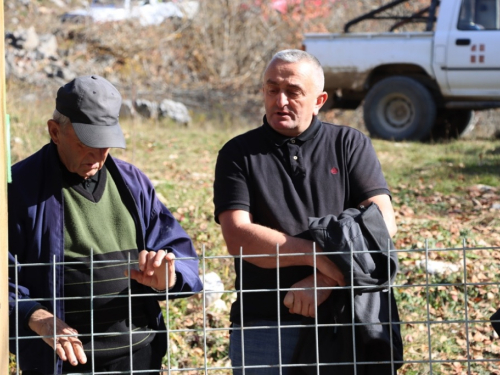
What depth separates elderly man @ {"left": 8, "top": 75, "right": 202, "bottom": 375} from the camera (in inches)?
109

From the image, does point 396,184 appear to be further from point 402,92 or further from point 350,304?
point 350,304

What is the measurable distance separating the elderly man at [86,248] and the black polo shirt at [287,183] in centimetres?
26

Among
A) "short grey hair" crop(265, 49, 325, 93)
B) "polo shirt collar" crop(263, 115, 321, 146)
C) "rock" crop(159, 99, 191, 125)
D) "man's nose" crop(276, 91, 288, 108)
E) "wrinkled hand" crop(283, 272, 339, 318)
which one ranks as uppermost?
"rock" crop(159, 99, 191, 125)

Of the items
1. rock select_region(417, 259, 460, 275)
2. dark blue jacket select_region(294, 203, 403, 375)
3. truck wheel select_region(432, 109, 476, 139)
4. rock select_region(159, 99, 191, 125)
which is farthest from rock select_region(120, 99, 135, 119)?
dark blue jacket select_region(294, 203, 403, 375)

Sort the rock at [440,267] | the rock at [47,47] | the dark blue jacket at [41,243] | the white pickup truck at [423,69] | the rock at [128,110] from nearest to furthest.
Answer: the dark blue jacket at [41,243]
the rock at [440,267]
the white pickup truck at [423,69]
the rock at [128,110]
the rock at [47,47]

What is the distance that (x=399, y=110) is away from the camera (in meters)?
11.2

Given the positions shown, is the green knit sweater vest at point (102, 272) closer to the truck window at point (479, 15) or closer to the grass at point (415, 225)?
the grass at point (415, 225)

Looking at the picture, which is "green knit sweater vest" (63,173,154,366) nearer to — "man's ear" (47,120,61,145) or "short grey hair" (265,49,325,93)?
"man's ear" (47,120,61,145)

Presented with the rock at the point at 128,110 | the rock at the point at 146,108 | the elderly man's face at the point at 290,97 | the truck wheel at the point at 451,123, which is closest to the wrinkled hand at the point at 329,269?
the elderly man's face at the point at 290,97

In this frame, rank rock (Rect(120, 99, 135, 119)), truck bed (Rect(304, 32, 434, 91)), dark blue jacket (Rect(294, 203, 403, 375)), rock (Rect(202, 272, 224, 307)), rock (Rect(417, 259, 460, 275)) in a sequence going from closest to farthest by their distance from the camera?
dark blue jacket (Rect(294, 203, 403, 375)) → rock (Rect(202, 272, 224, 307)) → rock (Rect(417, 259, 460, 275)) → truck bed (Rect(304, 32, 434, 91)) → rock (Rect(120, 99, 135, 119))

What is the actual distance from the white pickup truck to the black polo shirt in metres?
8.18

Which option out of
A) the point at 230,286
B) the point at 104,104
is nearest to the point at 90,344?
the point at 104,104

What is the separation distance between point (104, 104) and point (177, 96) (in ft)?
38.7

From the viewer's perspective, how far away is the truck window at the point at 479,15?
34.6 feet
